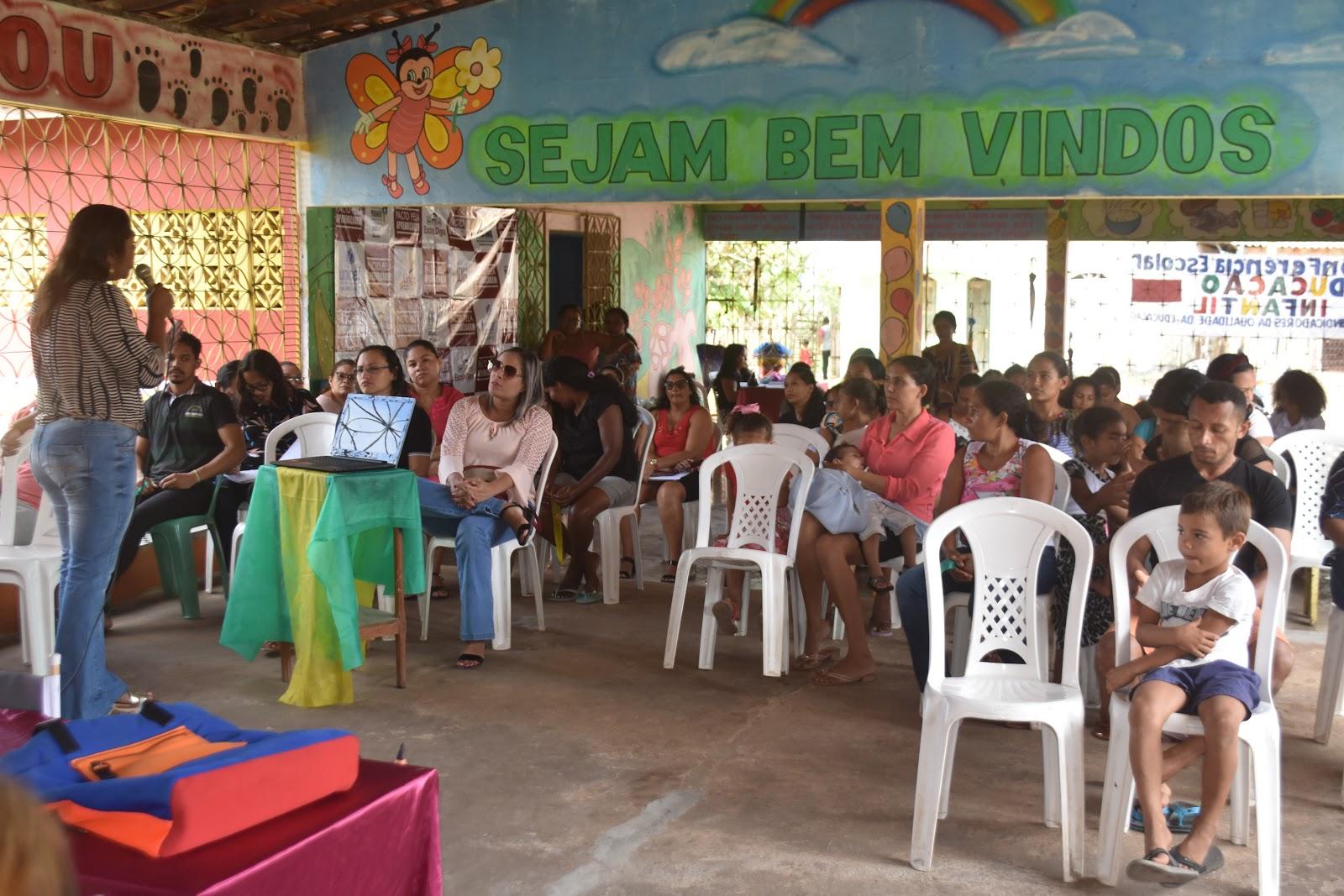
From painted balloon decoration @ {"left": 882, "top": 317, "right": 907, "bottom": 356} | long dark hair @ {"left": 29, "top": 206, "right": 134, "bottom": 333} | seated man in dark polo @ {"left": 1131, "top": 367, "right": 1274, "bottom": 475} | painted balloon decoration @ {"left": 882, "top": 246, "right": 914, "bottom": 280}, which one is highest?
painted balloon decoration @ {"left": 882, "top": 246, "right": 914, "bottom": 280}

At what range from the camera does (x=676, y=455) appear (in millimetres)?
6945

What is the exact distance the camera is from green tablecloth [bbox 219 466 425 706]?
478 cm

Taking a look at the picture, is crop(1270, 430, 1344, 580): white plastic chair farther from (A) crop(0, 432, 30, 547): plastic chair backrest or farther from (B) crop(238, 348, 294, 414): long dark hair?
(A) crop(0, 432, 30, 547): plastic chair backrest

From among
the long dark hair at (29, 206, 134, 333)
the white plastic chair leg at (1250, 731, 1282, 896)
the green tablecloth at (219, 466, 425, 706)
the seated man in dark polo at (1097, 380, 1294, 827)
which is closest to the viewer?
the white plastic chair leg at (1250, 731, 1282, 896)

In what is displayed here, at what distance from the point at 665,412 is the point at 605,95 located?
194 centimetres

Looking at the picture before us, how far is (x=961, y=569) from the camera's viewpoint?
4.58 metres

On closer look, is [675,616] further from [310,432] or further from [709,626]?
[310,432]

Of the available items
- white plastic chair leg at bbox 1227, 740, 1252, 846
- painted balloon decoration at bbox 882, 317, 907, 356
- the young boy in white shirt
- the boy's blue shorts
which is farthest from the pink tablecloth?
painted balloon decoration at bbox 882, 317, 907, 356

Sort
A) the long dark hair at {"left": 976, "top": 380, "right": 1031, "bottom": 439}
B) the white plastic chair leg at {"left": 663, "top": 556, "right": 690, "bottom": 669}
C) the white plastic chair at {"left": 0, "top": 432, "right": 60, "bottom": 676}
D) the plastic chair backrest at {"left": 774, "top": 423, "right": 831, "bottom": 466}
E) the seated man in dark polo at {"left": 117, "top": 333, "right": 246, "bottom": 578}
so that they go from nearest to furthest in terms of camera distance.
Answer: the long dark hair at {"left": 976, "top": 380, "right": 1031, "bottom": 439} → the white plastic chair at {"left": 0, "top": 432, "right": 60, "bottom": 676} → the white plastic chair leg at {"left": 663, "top": 556, "right": 690, "bottom": 669} → the seated man in dark polo at {"left": 117, "top": 333, "right": 246, "bottom": 578} → the plastic chair backrest at {"left": 774, "top": 423, "right": 831, "bottom": 466}

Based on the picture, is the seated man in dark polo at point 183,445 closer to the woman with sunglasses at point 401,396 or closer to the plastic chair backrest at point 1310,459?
the woman with sunglasses at point 401,396

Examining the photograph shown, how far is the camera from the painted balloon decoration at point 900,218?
297 inches

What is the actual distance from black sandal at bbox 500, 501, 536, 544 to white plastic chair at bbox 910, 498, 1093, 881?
2.32 metres

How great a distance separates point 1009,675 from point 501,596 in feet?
8.26

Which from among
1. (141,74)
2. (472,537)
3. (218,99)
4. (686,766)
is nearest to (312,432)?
(472,537)
